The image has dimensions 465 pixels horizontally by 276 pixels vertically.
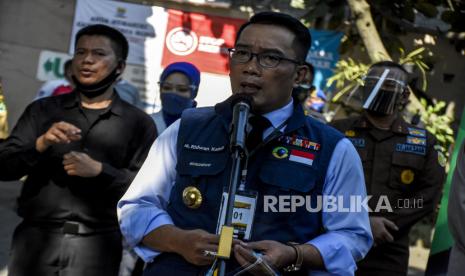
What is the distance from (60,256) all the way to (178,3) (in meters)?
9.57

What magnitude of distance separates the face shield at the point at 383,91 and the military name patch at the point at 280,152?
229 cm

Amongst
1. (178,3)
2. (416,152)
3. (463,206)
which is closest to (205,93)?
(178,3)

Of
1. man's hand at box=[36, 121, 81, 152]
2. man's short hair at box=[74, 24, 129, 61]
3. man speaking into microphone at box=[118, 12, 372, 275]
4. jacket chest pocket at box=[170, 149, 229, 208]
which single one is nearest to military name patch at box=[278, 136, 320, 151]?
man speaking into microphone at box=[118, 12, 372, 275]

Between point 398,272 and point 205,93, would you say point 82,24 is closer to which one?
point 205,93

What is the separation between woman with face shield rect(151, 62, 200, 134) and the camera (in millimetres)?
5613

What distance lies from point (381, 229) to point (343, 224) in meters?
1.79

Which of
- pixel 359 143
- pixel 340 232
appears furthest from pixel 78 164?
pixel 359 143

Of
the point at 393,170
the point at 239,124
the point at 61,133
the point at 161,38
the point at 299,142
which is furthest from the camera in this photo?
the point at 161,38

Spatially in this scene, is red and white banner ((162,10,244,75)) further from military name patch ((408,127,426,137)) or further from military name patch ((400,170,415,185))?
military name patch ((400,170,415,185))

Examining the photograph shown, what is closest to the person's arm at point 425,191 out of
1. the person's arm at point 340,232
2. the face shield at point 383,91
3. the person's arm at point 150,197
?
the face shield at point 383,91

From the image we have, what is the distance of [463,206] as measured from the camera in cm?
341

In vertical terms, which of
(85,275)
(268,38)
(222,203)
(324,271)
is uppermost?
(268,38)

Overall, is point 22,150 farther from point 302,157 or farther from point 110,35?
point 302,157

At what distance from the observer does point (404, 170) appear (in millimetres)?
5031
